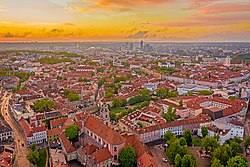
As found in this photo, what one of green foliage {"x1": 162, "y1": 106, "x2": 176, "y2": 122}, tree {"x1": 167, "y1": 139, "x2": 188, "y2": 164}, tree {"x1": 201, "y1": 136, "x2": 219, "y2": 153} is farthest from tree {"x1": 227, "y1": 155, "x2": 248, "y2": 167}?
green foliage {"x1": 162, "y1": 106, "x2": 176, "y2": 122}

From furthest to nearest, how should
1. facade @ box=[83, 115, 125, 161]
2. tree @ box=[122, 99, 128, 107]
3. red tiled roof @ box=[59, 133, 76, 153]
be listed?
tree @ box=[122, 99, 128, 107] → red tiled roof @ box=[59, 133, 76, 153] → facade @ box=[83, 115, 125, 161]

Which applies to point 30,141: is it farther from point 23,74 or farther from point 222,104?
point 23,74

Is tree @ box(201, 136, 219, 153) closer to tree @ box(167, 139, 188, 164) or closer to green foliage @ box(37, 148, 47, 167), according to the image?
tree @ box(167, 139, 188, 164)

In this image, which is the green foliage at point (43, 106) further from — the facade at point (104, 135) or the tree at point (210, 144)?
the tree at point (210, 144)

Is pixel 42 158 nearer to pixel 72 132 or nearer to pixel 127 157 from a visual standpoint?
pixel 72 132

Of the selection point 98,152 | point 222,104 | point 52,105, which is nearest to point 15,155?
point 98,152

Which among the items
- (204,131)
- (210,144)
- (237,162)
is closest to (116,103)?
(204,131)
